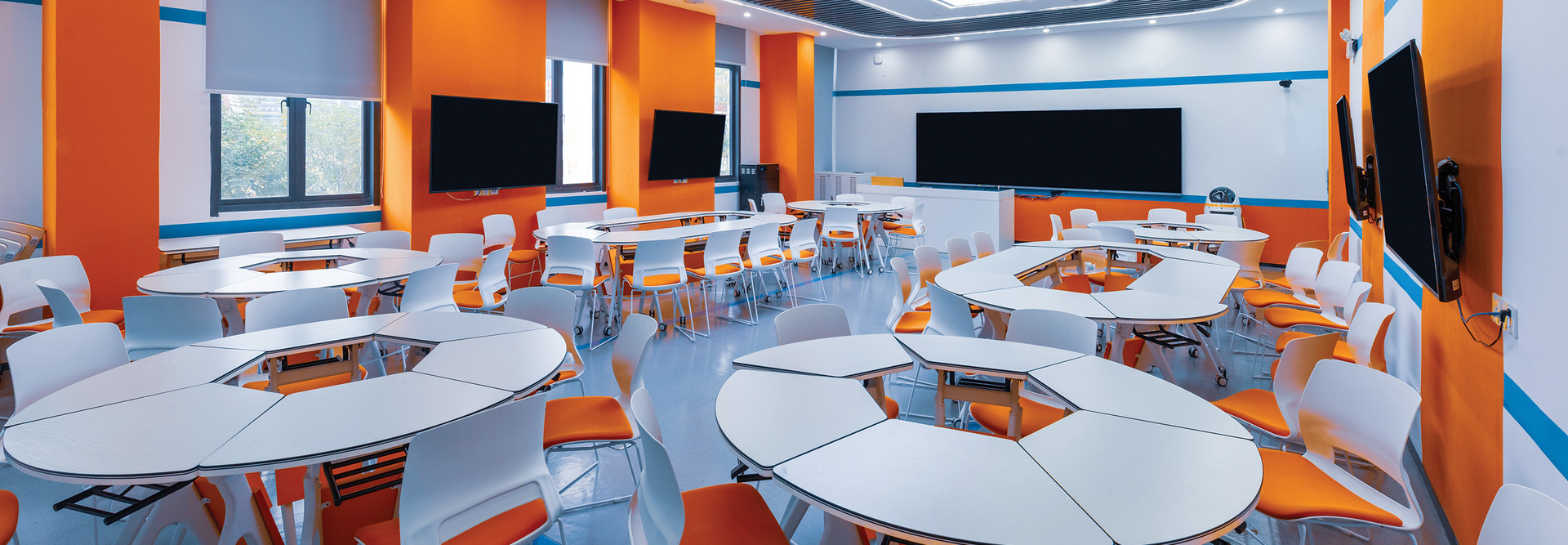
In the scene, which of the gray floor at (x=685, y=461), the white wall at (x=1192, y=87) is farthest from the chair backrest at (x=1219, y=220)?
the gray floor at (x=685, y=461)

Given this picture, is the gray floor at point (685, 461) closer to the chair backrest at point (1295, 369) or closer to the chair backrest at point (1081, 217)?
the chair backrest at point (1295, 369)

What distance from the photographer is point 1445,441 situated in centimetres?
317

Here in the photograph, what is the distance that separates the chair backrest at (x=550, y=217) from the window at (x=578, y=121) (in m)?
0.39

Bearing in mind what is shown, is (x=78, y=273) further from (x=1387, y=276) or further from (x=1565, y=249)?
(x=1387, y=276)

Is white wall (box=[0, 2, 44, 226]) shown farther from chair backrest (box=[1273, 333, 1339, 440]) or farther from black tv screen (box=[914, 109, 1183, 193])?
black tv screen (box=[914, 109, 1183, 193])

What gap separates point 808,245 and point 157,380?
18.6 feet

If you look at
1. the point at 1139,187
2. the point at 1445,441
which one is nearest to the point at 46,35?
the point at 1445,441

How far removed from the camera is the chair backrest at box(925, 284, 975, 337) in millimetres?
3963

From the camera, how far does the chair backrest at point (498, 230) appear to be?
25.4 ft

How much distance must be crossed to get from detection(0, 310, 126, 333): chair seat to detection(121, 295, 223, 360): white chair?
785 millimetres

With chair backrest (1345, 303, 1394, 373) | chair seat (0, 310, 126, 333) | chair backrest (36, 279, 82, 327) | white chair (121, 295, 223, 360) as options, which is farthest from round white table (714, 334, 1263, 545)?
chair seat (0, 310, 126, 333)

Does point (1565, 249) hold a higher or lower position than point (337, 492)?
higher

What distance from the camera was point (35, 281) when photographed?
4.59 metres

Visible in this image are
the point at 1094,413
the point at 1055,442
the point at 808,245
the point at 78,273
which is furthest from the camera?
the point at 808,245
